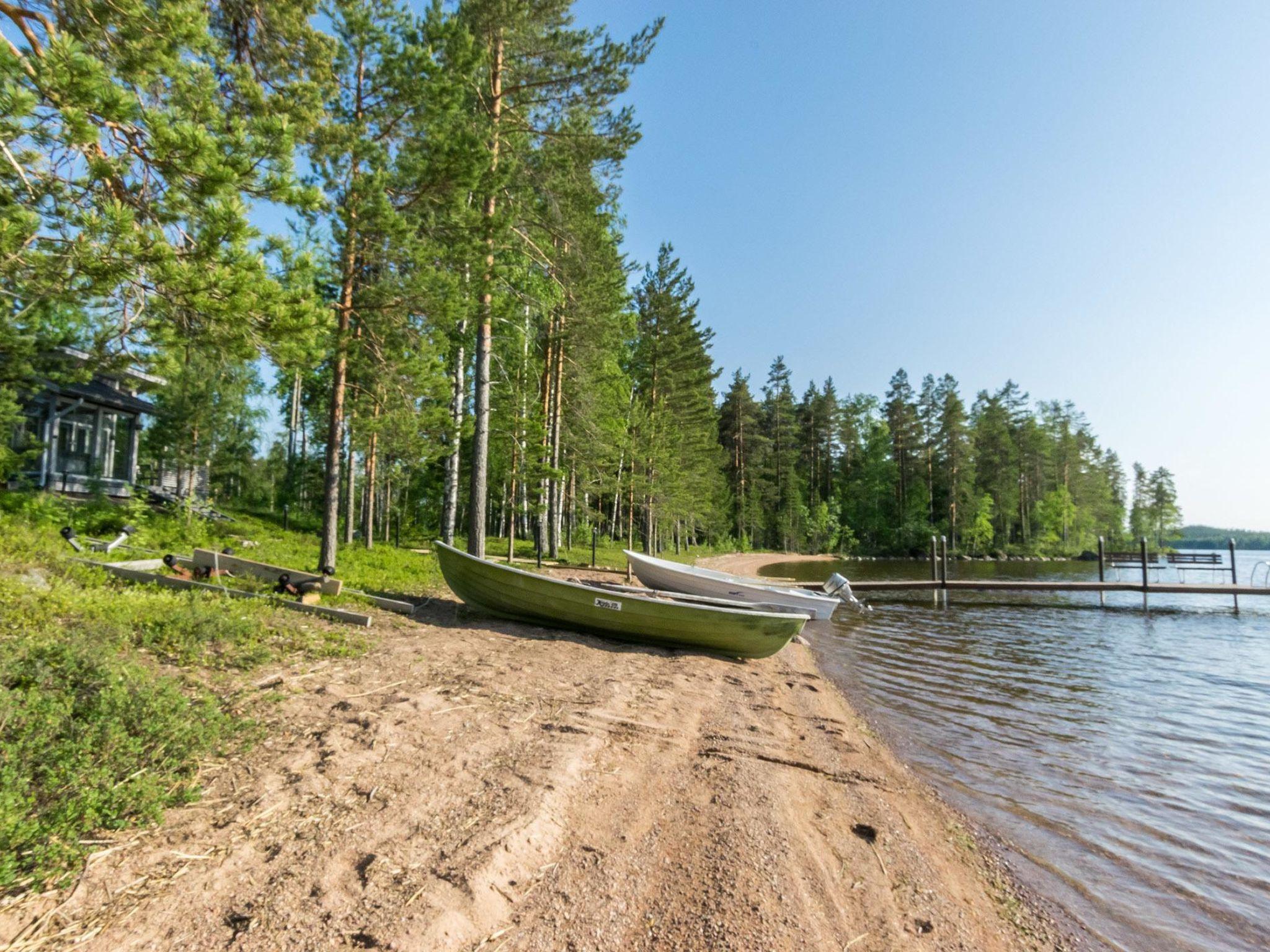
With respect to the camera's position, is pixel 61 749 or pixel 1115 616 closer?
pixel 61 749

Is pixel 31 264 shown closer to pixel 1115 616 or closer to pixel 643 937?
pixel 643 937

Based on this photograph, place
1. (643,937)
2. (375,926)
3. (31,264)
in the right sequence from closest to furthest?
(375,926)
(643,937)
(31,264)

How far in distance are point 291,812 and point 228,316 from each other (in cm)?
503

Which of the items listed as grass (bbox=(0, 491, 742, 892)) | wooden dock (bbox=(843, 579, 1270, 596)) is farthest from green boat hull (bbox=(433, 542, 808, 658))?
wooden dock (bbox=(843, 579, 1270, 596))

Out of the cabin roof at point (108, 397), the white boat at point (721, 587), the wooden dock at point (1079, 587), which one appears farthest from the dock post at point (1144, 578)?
the cabin roof at point (108, 397)

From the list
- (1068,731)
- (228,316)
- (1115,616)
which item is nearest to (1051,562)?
(1115,616)

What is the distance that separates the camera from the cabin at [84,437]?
18.7 meters

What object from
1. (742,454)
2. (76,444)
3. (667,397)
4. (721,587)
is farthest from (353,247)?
(742,454)

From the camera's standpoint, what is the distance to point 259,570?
8812 millimetres

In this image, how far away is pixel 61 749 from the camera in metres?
2.85

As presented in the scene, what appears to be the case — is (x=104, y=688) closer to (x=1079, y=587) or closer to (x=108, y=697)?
(x=108, y=697)

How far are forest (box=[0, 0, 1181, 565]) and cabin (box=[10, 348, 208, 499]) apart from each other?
1029 mm

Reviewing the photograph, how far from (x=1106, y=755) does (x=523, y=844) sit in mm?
6656

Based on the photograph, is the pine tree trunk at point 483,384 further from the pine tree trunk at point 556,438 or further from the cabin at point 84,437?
the cabin at point 84,437
